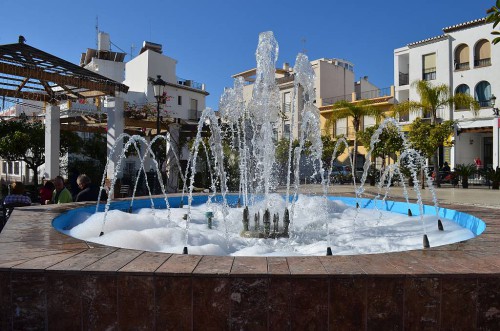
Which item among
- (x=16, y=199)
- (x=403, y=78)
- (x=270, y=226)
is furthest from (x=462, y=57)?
(x=16, y=199)

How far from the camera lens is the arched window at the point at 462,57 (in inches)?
1046

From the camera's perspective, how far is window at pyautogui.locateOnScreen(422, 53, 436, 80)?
28.2 meters

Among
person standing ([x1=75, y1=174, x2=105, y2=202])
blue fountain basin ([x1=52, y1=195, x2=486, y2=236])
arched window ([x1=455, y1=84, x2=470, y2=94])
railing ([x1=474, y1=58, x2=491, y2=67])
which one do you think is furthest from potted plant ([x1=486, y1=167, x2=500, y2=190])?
person standing ([x1=75, y1=174, x2=105, y2=202])

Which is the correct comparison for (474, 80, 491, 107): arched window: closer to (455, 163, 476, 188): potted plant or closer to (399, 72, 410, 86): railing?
(399, 72, 410, 86): railing

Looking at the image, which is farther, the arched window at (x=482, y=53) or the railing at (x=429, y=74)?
the railing at (x=429, y=74)

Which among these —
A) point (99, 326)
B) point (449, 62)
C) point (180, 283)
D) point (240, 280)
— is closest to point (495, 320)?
point (240, 280)

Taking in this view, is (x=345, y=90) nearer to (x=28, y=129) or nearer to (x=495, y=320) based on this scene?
(x=28, y=129)

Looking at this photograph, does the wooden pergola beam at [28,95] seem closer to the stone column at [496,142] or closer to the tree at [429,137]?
the tree at [429,137]

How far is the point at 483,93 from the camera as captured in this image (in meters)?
25.8

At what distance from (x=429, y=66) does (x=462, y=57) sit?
→ 223 cm

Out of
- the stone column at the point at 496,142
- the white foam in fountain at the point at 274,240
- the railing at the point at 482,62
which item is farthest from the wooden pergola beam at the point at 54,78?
the railing at the point at 482,62

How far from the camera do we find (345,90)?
39844 millimetres

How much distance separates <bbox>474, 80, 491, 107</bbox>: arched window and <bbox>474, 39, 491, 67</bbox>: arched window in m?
1.20

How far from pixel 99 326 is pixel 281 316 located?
1179 mm
